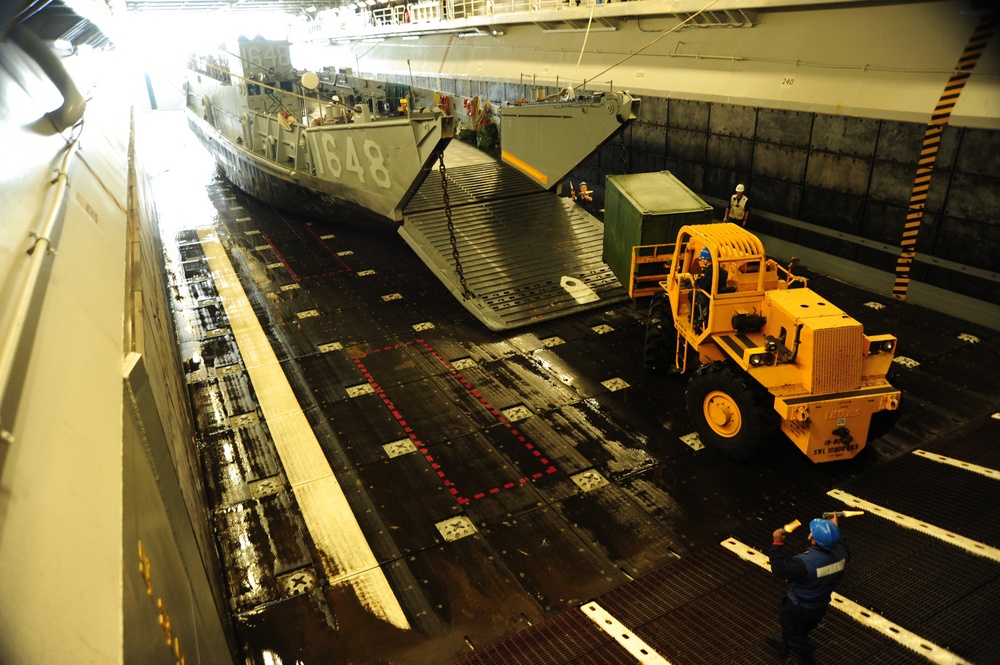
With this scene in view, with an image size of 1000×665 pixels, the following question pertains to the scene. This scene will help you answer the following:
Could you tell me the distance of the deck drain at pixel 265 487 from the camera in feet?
21.4

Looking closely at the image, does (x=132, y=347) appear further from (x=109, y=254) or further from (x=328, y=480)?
(x=328, y=480)

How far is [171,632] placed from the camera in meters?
2.20

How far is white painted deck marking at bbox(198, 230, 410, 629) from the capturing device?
5.38 m

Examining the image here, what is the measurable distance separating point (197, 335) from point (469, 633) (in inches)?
282

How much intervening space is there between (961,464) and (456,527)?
5.14m

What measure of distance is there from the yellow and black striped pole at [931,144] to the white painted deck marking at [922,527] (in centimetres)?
577

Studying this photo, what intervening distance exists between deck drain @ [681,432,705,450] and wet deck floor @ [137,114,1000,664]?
7 cm

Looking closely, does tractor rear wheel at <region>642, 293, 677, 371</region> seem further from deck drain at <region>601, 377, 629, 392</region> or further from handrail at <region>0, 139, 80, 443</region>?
handrail at <region>0, 139, 80, 443</region>

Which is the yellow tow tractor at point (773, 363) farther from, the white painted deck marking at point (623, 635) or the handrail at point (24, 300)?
the handrail at point (24, 300)

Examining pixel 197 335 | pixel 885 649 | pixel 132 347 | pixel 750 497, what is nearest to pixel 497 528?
pixel 750 497

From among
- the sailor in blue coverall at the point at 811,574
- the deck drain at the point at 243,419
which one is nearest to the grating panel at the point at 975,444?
the sailor in blue coverall at the point at 811,574

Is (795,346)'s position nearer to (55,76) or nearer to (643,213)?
(643,213)

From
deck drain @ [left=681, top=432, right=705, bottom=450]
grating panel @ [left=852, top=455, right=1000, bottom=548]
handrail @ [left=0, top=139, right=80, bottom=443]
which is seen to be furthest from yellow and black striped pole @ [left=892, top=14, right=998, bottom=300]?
handrail @ [left=0, top=139, right=80, bottom=443]

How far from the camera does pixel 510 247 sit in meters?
11.7
